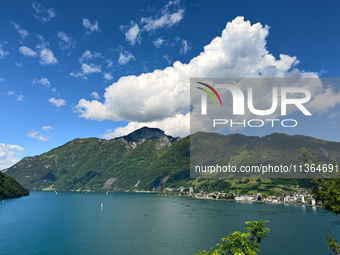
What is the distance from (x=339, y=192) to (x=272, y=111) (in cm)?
2221

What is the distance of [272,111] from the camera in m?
51.1

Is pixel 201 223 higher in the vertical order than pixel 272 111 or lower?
lower

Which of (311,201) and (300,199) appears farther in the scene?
(300,199)

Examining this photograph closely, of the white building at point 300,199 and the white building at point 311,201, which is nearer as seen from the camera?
the white building at point 311,201

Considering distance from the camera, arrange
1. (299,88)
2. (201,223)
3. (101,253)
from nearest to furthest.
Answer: (299,88)
(101,253)
(201,223)

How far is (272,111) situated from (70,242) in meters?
75.8

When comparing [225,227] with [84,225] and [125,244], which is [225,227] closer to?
[125,244]

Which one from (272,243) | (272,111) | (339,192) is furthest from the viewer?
(272,243)

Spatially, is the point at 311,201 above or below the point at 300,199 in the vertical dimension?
above

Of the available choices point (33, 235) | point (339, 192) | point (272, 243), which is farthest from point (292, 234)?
point (33, 235)

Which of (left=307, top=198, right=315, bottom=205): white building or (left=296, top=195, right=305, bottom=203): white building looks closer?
(left=307, top=198, right=315, bottom=205): white building

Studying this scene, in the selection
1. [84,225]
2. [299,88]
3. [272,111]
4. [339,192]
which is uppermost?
[299,88]

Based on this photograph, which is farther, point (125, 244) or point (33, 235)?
point (33, 235)

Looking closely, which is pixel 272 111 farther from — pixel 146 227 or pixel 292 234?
pixel 146 227
